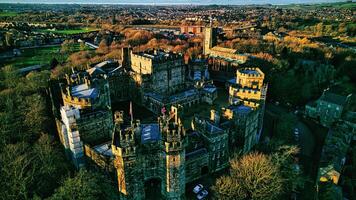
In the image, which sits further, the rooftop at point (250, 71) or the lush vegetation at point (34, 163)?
the rooftop at point (250, 71)

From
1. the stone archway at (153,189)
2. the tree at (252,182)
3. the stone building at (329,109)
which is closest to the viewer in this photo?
the tree at (252,182)

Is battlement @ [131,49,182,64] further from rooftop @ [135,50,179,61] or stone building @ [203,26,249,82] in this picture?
stone building @ [203,26,249,82]

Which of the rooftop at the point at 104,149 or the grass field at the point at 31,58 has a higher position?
the grass field at the point at 31,58

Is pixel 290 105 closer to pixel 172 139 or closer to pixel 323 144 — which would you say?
pixel 323 144

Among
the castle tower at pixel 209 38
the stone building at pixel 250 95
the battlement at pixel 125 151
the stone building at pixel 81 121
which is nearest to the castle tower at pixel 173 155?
the battlement at pixel 125 151

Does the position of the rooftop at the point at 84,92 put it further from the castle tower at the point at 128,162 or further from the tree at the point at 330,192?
the tree at the point at 330,192

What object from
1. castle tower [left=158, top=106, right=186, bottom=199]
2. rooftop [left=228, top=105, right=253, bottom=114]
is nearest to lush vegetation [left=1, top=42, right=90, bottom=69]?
rooftop [left=228, top=105, right=253, bottom=114]

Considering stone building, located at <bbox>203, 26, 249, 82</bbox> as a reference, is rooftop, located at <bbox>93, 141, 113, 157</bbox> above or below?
below

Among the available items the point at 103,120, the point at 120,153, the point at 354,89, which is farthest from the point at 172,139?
the point at 354,89
